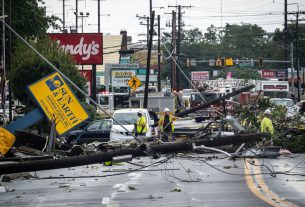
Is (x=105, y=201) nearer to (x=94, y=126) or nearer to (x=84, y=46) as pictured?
(x=94, y=126)

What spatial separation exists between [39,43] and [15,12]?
15.1 meters

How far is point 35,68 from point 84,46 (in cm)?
677

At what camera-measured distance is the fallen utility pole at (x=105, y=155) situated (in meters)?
12.7

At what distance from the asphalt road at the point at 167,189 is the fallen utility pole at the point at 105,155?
1039 millimetres

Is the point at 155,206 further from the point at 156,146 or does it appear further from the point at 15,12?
the point at 15,12

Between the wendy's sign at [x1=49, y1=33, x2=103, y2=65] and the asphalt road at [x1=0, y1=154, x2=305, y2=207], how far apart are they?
99.4 ft

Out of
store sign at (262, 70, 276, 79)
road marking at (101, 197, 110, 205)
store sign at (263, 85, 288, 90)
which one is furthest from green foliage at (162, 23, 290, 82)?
road marking at (101, 197, 110, 205)

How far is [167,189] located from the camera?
17297 mm

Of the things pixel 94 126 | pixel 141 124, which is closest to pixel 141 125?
pixel 141 124

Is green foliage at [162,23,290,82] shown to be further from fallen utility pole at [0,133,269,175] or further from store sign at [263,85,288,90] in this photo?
fallen utility pole at [0,133,269,175]

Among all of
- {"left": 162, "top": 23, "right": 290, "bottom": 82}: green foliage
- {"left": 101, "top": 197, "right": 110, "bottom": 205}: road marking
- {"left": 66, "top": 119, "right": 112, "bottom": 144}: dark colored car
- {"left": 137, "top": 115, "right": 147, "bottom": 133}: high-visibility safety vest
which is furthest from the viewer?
{"left": 162, "top": 23, "right": 290, "bottom": 82}: green foliage

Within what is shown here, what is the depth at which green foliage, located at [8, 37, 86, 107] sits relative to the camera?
4769 cm

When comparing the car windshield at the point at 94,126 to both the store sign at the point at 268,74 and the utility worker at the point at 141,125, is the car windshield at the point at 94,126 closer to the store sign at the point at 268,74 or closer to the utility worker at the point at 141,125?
the utility worker at the point at 141,125

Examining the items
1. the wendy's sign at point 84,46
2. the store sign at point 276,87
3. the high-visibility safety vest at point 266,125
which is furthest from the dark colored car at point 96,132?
the store sign at point 276,87
